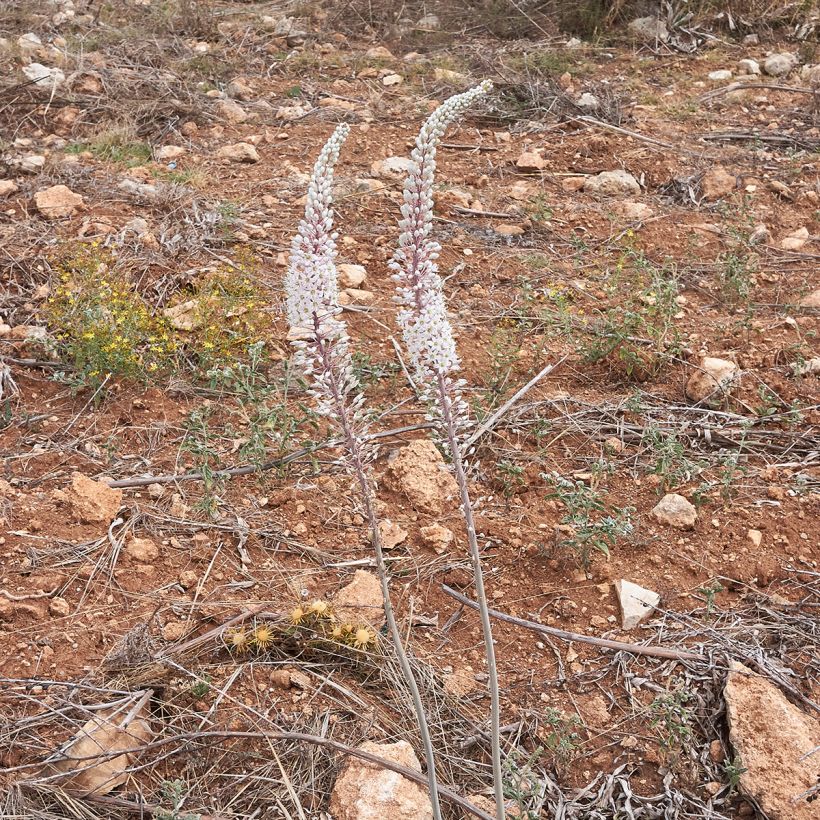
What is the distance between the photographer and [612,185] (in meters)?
6.98

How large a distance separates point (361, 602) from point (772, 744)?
1607 mm

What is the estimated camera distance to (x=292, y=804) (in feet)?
9.77

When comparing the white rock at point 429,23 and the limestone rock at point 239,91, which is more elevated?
the white rock at point 429,23

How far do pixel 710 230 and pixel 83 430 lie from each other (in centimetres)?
447

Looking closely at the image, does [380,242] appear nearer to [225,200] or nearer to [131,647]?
[225,200]

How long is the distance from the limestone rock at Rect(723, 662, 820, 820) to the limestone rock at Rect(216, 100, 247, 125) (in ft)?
21.2

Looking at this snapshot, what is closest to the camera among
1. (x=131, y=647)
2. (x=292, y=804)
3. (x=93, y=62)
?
(x=292, y=804)

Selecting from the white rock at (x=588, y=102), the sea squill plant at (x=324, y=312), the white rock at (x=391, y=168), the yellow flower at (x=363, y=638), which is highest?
the sea squill plant at (x=324, y=312)

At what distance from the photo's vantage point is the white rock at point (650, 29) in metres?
9.55

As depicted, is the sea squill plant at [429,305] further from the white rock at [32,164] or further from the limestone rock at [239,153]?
the white rock at [32,164]

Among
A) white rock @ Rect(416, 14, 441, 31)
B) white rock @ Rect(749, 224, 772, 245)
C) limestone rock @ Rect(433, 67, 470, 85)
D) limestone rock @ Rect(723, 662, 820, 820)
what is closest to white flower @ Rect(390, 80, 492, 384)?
limestone rock @ Rect(723, 662, 820, 820)

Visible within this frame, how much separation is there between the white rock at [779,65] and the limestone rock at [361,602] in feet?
24.4

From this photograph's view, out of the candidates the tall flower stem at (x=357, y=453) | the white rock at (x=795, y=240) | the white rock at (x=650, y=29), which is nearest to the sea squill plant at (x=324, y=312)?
the tall flower stem at (x=357, y=453)

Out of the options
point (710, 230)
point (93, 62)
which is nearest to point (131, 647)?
point (710, 230)
